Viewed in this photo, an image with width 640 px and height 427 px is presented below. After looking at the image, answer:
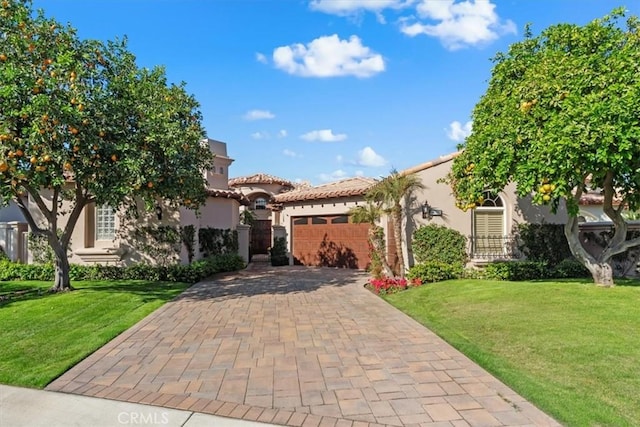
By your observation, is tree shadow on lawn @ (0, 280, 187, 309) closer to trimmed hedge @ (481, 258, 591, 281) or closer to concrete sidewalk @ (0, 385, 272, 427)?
concrete sidewalk @ (0, 385, 272, 427)

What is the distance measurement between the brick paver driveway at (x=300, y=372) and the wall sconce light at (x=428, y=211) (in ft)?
21.0

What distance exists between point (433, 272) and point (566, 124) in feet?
20.5

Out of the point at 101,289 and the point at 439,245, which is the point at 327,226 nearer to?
the point at 439,245

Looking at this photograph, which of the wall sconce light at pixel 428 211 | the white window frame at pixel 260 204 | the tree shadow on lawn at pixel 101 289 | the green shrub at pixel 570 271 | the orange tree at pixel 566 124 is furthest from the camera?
the white window frame at pixel 260 204

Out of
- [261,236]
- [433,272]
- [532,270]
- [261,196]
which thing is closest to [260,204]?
[261,196]

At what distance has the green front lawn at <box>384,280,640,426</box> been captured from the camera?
4.64 m

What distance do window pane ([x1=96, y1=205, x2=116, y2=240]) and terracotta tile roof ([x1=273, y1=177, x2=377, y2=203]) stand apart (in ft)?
28.1

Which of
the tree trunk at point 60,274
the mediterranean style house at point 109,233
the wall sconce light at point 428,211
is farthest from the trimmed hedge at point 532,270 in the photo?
the tree trunk at point 60,274

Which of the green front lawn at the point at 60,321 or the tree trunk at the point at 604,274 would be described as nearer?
the green front lawn at the point at 60,321

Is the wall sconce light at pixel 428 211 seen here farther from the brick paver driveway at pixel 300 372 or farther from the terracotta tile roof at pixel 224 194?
the terracotta tile roof at pixel 224 194

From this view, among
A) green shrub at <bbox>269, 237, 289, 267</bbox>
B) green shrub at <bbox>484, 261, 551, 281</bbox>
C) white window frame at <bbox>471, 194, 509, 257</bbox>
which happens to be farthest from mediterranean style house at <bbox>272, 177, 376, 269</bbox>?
green shrub at <bbox>484, 261, 551, 281</bbox>

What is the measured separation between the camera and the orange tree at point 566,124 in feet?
27.9

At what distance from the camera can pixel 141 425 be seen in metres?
4.16

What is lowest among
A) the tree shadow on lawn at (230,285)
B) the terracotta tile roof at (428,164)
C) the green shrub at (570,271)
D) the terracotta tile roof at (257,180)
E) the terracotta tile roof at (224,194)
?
the tree shadow on lawn at (230,285)
